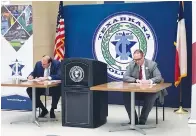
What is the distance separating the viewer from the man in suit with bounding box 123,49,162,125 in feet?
18.2

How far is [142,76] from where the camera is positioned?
569 cm

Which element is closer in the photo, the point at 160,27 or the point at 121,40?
the point at 160,27

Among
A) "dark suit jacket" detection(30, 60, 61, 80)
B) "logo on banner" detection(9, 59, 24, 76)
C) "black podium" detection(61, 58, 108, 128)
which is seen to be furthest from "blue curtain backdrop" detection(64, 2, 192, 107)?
"black podium" detection(61, 58, 108, 128)

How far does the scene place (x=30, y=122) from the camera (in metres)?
5.95

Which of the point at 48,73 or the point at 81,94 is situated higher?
the point at 48,73

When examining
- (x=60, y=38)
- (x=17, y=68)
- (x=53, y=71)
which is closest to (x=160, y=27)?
(x=60, y=38)

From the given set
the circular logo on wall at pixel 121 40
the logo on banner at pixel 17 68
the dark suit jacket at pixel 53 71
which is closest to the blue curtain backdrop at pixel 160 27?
the circular logo on wall at pixel 121 40

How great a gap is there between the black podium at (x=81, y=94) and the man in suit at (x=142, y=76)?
0.45m

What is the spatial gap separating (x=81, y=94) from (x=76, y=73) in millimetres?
318

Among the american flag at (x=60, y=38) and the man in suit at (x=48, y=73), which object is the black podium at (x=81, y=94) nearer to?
the man in suit at (x=48, y=73)

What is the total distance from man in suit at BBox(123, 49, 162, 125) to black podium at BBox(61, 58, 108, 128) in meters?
0.45

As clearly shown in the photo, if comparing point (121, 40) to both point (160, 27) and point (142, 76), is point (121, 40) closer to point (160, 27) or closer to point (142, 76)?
point (160, 27)

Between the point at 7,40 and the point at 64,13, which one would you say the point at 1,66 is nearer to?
the point at 7,40

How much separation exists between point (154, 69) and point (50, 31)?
349cm
